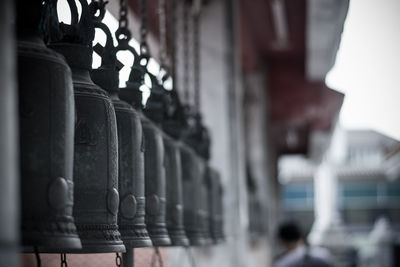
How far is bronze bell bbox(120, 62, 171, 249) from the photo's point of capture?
189 centimetres

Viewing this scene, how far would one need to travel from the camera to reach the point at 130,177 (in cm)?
167

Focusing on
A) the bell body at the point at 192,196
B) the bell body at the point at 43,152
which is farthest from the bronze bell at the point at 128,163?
the bell body at the point at 192,196

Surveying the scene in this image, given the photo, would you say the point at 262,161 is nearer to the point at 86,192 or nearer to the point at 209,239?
the point at 209,239

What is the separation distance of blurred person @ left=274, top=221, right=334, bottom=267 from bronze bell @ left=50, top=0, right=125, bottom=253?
4035 mm

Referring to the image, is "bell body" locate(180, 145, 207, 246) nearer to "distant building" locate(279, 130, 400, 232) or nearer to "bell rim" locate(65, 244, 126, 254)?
"bell rim" locate(65, 244, 126, 254)

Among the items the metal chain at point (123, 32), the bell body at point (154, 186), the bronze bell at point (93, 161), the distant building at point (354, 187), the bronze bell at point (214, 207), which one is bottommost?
the distant building at point (354, 187)

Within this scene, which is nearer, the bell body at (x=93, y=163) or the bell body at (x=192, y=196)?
the bell body at (x=93, y=163)

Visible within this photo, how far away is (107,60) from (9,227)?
903 mm

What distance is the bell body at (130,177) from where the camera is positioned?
Answer: 166 centimetres

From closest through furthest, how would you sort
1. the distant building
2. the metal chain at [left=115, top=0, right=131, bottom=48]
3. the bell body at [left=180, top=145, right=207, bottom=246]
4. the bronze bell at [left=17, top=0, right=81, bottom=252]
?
the bronze bell at [left=17, top=0, right=81, bottom=252]
the metal chain at [left=115, top=0, right=131, bottom=48]
the bell body at [left=180, top=145, right=207, bottom=246]
the distant building

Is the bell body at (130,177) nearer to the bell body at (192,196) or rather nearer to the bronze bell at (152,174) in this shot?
the bronze bell at (152,174)

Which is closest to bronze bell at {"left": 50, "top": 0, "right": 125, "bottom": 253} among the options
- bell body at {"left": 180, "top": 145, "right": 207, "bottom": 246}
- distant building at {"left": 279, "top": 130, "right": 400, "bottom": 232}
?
bell body at {"left": 180, "top": 145, "right": 207, "bottom": 246}

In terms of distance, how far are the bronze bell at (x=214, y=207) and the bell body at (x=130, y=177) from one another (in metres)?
1.29

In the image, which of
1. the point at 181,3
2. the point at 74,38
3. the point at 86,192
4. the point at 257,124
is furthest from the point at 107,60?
the point at 257,124
